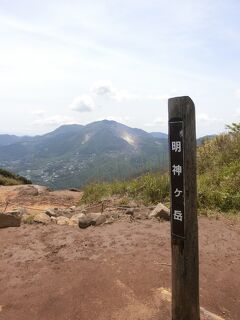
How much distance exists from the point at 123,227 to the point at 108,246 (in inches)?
38.0

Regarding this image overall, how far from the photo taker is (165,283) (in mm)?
4961

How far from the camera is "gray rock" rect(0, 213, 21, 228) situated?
727 cm

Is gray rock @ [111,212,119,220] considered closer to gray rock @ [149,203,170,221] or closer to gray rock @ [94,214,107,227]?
gray rock @ [94,214,107,227]

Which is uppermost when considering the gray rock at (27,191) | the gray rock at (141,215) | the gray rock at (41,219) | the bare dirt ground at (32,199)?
the gray rock at (141,215)

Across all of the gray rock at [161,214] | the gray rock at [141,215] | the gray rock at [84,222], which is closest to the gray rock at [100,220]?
the gray rock at [84,222]

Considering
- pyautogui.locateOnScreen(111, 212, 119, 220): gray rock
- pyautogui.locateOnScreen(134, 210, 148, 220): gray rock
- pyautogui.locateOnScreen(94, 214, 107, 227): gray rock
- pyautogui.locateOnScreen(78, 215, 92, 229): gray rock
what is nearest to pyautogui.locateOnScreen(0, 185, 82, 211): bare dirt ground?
pyautogui.locateOnScreen(111, 212, 119, 220): gray rock

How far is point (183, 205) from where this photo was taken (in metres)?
3.80

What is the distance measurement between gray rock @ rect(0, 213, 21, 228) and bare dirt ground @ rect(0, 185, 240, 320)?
0.76 feet

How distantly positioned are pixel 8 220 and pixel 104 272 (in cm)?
293

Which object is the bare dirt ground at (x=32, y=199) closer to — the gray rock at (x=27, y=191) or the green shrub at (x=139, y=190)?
the gray rock at (x=27, y=191)

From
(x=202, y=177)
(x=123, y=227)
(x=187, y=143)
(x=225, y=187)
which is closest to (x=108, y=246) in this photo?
(x=123, y=227)

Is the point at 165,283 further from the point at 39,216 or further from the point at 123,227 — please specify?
the point at 39,216

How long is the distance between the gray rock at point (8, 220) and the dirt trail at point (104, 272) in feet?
0.88

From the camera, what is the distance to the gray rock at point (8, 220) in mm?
7268
